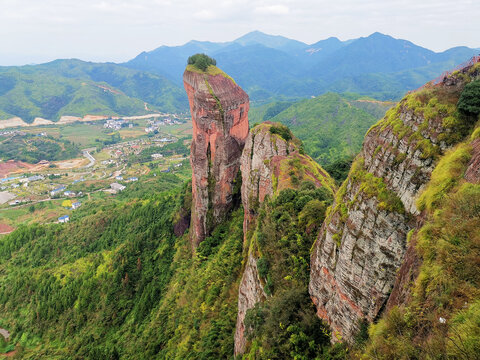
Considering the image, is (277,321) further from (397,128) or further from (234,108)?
(234,108)

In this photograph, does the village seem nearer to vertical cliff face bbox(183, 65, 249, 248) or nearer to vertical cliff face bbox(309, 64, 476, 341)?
vertical cliff face bbox(183, 65, 249, 248)

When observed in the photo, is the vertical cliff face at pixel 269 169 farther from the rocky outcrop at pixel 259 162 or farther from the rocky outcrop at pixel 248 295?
the rocky outcrop at pixel 248 295

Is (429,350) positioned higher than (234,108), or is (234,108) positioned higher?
(234,108)

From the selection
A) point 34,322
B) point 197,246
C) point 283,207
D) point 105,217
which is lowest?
point 34,322

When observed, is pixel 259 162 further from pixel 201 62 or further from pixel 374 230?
pixel 374 230

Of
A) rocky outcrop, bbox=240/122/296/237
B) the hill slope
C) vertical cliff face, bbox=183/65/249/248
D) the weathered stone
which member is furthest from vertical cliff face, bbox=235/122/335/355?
the hill slope

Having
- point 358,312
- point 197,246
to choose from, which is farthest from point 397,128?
point 197,246
